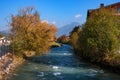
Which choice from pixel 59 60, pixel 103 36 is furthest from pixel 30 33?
pixel 103 36

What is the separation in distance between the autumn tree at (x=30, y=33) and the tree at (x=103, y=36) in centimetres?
956

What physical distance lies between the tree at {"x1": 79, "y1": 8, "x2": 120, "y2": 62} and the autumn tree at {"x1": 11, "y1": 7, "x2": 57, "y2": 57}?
9560 millimetres

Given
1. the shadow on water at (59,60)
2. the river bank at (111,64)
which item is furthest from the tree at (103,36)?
the shadow on water at (59,60)

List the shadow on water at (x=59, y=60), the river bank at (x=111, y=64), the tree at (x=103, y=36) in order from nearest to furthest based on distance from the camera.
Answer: the river bank at (x=111, y=64) → the tree at (x=103, y=36) → the shadow on water at (x=59, y=60)

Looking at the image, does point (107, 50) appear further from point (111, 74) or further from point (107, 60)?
point (111, 74)

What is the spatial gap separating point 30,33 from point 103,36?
48.8ft

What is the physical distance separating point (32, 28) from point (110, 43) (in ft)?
53.8

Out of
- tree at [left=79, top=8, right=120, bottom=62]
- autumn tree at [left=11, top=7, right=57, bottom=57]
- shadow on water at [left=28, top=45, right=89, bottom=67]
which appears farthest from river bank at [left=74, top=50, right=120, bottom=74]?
autumn tree at [left=11, top=7, right=57, bottom=57]

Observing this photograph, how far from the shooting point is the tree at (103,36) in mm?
47562

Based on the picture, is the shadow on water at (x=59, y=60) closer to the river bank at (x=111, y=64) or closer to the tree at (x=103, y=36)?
the tree at (x=103, y=36)

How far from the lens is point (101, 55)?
48344 mm

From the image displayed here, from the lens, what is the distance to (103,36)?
158ft

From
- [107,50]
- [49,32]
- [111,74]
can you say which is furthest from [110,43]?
[49,32]

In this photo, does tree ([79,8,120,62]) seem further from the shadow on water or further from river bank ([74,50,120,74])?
the shadow on water
